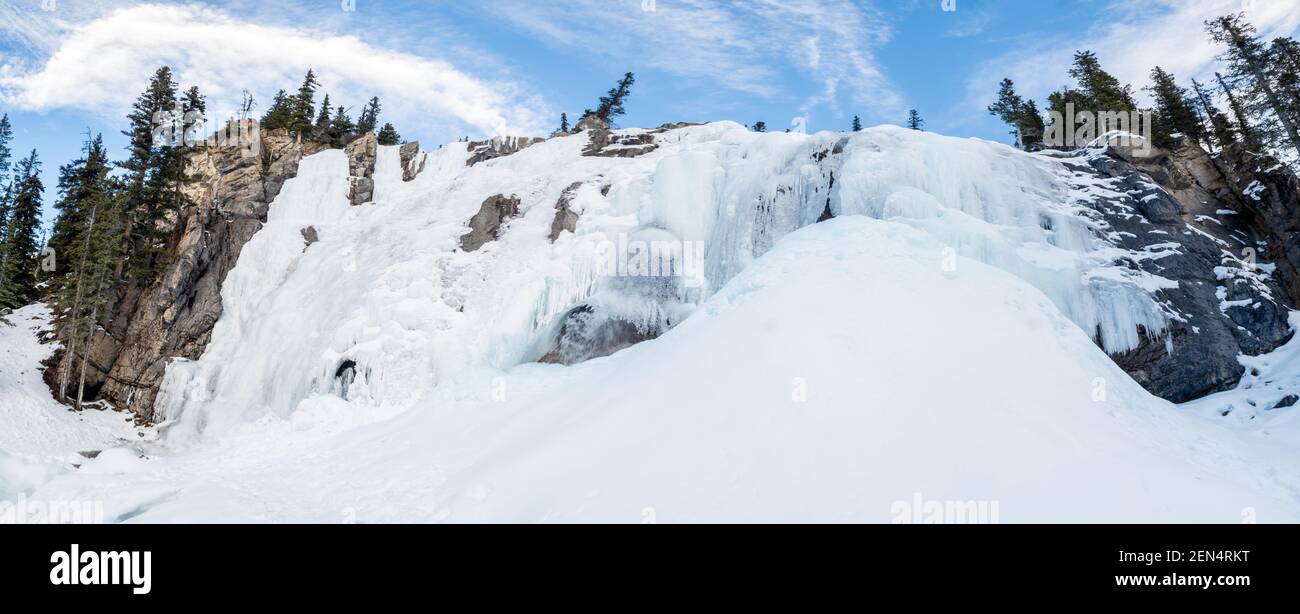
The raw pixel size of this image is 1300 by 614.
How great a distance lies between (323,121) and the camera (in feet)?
122

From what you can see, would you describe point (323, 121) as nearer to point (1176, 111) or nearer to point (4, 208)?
point (4, 208)

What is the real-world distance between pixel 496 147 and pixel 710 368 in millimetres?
23861

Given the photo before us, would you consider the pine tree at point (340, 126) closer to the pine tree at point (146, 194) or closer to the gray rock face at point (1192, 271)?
the pine tree at point (146, 194)

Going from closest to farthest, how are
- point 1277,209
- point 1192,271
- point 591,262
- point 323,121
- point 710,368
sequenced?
point 710,368 → point 1192,271 → point 1277,209 → point 591,262 → point 323,121

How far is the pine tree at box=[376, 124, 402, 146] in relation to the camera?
3881cm

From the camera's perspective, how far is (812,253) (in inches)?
475

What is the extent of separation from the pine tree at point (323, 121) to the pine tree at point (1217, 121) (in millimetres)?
49699

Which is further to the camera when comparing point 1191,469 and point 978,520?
point 1191,469

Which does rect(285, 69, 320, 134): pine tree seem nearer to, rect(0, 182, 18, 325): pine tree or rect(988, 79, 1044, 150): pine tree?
rect(0, 182, 18, 325): pine tree

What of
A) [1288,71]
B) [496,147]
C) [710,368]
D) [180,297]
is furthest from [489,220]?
[1288,71]
